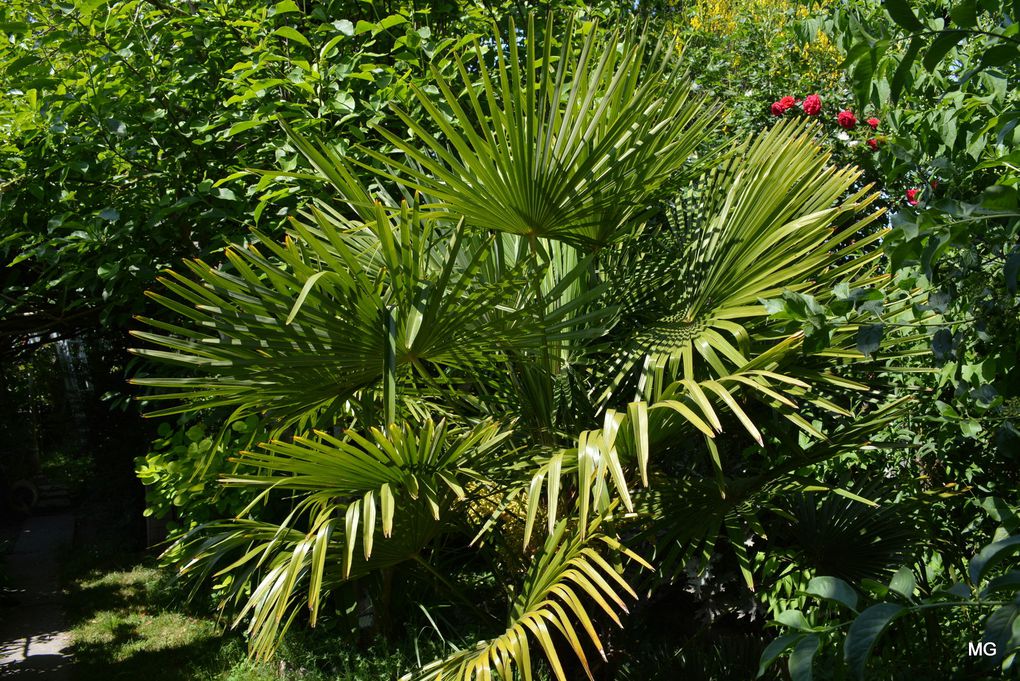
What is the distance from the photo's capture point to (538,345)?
2.64m

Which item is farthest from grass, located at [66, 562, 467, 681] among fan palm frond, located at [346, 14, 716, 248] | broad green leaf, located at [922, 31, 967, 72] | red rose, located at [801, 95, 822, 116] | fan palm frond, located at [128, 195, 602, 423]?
red rose, located at [801, 95, 822, 116]

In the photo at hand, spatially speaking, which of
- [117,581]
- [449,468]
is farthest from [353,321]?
[117,581]

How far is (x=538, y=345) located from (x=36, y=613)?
5669 mm

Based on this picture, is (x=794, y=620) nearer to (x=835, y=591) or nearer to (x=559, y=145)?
(x=835, y=591)

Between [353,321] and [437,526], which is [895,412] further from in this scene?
[353,321]

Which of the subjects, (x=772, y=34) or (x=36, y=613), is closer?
(x=36, y=613)

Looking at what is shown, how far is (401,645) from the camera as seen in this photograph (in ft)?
13.3

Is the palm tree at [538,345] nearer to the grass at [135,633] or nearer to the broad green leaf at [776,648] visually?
the broad green leaf at [776,648]

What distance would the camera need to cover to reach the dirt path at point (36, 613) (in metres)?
4.94

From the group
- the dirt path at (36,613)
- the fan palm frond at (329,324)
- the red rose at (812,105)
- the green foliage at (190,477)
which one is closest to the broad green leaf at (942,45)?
the fan palm frond at (329,324)

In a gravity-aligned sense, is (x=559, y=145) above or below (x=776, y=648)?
above

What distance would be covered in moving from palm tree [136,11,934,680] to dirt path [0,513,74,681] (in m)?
3.04

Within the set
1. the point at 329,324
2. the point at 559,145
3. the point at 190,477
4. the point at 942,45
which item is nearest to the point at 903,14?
the point at 942,45

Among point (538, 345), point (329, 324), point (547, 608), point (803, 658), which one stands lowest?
point (547, 608)
